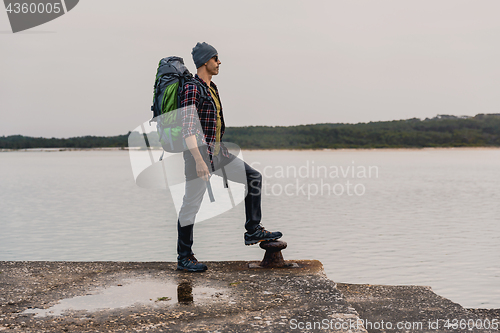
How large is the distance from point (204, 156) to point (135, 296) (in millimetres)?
1461

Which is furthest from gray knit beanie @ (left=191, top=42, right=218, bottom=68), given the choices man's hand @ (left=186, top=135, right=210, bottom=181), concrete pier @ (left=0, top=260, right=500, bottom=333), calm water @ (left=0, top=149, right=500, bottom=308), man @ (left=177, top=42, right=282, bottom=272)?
calm water @ (left=0, top=149, right=500, bottom=308)

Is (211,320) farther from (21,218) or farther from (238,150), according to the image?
(21,218)

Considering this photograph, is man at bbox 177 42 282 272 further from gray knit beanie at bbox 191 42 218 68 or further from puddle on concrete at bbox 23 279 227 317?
puddle on concrete at bbox 23 279 227 317

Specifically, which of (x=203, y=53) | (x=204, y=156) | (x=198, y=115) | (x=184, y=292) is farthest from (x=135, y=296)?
(x=203, y=53)

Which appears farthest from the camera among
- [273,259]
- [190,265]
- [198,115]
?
[273,259]

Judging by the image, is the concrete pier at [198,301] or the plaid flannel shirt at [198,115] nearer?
the concrete pier at [198,301]

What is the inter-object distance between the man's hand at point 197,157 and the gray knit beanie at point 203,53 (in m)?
0.81

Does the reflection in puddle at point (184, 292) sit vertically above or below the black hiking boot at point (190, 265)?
below

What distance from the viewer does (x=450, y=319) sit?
4.37 metres

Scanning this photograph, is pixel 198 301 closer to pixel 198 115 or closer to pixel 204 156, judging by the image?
pixel 204 156

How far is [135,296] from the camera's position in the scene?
13.7ft

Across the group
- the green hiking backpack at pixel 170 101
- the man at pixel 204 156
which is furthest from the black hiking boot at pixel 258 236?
the green hiking backpack at pixel 170 101

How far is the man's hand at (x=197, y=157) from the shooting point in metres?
4.60

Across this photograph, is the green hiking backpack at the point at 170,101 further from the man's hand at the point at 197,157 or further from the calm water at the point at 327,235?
the calm water at the point at 327,235
